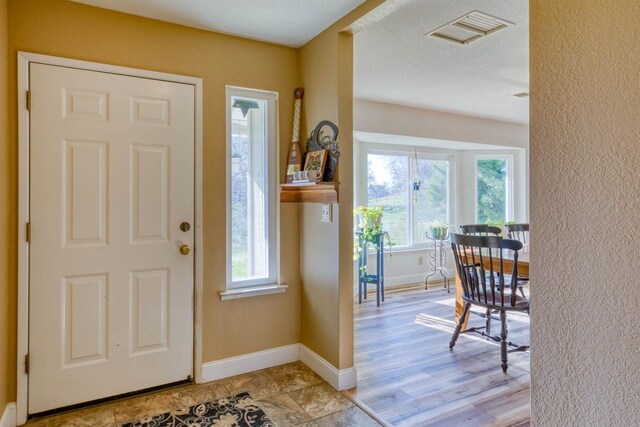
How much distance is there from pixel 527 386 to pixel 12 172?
10.7ft

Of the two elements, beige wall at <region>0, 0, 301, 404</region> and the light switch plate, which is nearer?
beige wall at <region>0, 0, 301, 404</region>

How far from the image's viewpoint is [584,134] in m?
1.19

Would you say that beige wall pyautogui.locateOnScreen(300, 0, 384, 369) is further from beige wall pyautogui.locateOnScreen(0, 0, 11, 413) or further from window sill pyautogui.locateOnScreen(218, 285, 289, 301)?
beige wall pyautogui.locateOnScreen(0, 0, 11, 413)

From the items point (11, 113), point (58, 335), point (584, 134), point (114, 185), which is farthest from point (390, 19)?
point (58, 335)

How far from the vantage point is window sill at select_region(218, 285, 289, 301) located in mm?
2631

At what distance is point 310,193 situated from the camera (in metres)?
2.76

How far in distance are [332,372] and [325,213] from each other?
1.03 meters

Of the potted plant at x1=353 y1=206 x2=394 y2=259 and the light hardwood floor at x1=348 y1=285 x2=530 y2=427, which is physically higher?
the potted plant at x1=353 y1=206 x2=394 y2=259

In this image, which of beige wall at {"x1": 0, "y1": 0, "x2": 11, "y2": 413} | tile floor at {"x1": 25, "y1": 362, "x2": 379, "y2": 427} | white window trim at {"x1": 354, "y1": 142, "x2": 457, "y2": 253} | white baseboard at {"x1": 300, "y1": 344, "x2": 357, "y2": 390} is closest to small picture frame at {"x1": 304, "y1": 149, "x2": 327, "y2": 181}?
white baseboard at {"x1": 300, "y1": 344, "x2": 357, "y2": 390}

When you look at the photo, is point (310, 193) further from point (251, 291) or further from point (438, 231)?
point (438, 231)

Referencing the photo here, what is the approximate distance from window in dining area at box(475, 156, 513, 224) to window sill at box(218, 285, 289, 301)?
4.22 m

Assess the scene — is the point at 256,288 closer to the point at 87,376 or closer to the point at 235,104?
the point at 87,376

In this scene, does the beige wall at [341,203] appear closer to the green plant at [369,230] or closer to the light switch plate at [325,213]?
the light switch plate at [325,213]

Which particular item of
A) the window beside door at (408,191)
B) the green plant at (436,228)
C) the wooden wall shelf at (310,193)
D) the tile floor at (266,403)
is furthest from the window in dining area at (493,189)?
the tile floor at (266,403)
